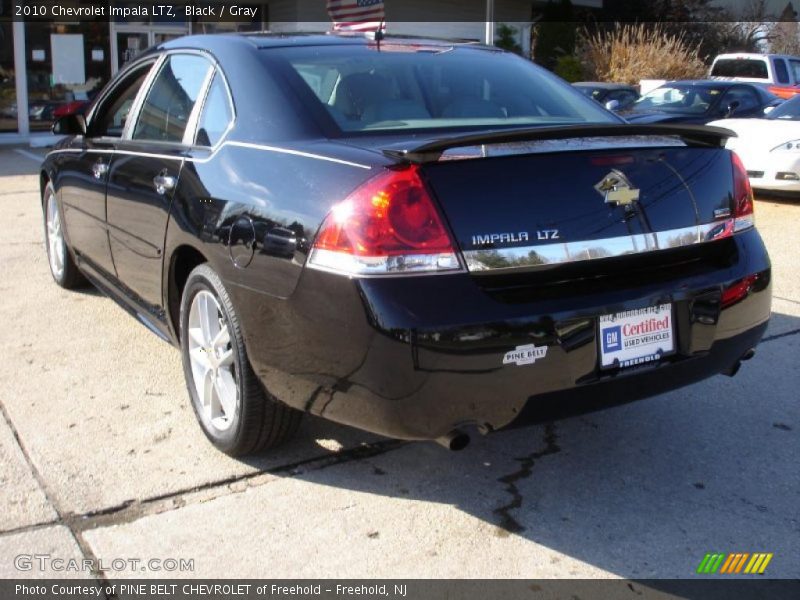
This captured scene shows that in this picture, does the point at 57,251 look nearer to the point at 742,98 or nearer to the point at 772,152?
the point at 772,152

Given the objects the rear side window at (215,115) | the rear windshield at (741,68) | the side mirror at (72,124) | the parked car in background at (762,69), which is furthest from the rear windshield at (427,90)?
the rear windshield at (741,68)

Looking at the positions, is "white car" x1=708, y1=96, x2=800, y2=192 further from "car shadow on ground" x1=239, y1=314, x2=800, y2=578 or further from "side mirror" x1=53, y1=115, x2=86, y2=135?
"side mirror" x1=53, y1=115, x2=86, y2=135

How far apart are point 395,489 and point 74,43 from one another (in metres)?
16.6

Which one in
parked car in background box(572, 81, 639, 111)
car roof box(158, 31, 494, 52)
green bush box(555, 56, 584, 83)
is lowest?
car roof box(158, 31, 494, 52)

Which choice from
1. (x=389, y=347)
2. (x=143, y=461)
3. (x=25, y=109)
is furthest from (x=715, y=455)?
(x=25, y=109)

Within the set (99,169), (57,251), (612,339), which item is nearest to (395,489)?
(612,339)

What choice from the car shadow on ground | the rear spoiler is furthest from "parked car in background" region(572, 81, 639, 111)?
the rear spoiler

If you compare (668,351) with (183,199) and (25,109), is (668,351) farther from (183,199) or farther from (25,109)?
(25,109)

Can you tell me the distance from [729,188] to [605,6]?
3048 centimetres

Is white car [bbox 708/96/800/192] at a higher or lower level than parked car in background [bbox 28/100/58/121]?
lower

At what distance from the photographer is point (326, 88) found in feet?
11.1

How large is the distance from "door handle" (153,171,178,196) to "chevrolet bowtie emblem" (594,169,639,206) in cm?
170

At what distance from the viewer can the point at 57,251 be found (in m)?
5.85

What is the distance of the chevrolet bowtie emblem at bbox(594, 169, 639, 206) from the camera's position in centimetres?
284
